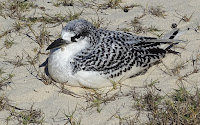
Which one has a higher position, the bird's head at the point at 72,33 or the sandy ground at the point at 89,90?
the bird's head at the point at 72,33

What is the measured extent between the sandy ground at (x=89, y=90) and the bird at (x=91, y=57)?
0.15 meters

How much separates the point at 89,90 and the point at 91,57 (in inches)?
17.0

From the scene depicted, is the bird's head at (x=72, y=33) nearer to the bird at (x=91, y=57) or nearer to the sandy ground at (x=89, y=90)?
the bird at (x=91, y=57)

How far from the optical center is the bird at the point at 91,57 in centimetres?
450

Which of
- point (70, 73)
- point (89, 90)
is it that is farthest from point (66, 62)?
point (89, 90)

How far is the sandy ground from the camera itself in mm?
4234

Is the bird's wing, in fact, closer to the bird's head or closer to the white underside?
the white underside

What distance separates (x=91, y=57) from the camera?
4570 mm

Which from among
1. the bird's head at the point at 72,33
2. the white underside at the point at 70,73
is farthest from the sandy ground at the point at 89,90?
the bird's head at the point at 72,33

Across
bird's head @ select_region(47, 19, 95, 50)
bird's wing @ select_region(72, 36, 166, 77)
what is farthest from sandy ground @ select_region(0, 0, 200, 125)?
bird's head @ select_region(47, 19, 95, 50)

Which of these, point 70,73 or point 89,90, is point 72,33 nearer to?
point 70,73

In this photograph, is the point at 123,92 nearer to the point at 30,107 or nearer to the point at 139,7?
the point at 30,107

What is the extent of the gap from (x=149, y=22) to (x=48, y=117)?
2895mm

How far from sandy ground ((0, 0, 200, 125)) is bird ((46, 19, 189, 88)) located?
15cm
